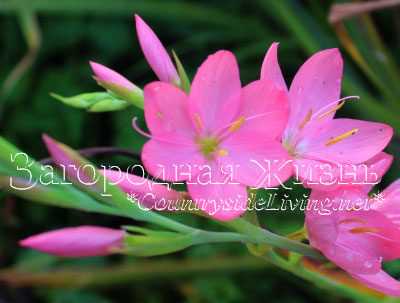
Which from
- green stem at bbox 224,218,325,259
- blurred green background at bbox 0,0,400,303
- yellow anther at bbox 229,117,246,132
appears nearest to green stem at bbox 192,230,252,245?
green stem at bbox 224,218,325,259

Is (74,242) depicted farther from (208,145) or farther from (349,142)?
(349,142)

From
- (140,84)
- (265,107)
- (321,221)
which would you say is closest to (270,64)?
(265,107)

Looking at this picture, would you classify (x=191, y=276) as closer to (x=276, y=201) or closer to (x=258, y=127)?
(x=276, y=201)

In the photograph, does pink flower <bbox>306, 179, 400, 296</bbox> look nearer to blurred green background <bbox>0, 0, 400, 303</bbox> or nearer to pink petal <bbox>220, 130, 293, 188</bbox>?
pink petal <bbox>220, 130, 293, 188</bbox>

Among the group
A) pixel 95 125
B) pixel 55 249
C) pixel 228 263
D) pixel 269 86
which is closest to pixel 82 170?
pixel 55 249

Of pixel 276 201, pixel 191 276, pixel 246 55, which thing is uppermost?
pixel 246 55

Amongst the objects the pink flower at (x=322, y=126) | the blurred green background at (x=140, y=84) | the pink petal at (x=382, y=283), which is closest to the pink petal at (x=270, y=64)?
the pink flower at (x=322, y=126)
